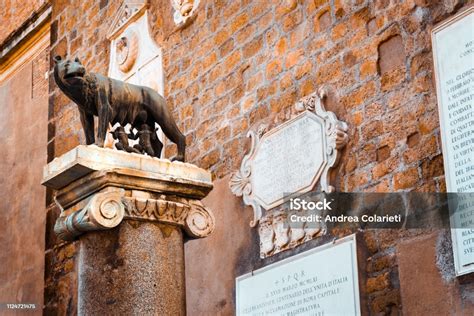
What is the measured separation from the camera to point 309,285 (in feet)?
20.3

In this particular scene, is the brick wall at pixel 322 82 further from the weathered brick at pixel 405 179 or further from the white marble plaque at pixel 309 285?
the white marble plaque at pixel 309 285

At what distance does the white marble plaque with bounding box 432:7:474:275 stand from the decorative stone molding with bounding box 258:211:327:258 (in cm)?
110

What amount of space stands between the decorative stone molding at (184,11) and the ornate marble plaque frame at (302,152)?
4.91ft

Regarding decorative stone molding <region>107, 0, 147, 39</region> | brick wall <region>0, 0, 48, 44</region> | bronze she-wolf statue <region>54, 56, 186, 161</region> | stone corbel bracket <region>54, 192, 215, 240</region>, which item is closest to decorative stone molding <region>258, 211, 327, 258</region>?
bronze she-wolf statue <region>54, 56, 186, 161</region>

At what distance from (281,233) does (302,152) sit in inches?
21.3

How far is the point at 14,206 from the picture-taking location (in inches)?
418

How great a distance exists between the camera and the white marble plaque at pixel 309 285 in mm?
5934

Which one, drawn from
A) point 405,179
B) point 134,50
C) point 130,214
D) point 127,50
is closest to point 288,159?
point 405,179

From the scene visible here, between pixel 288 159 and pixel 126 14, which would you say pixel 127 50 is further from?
pixel 288 159

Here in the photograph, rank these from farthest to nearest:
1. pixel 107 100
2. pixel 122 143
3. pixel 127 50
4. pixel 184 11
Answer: pixel 127 50, pixel 184 11, pixel 107 100, pixel 122 143

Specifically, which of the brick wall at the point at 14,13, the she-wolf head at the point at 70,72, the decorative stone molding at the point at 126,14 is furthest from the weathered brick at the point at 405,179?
the brick wall at the point at 14,13

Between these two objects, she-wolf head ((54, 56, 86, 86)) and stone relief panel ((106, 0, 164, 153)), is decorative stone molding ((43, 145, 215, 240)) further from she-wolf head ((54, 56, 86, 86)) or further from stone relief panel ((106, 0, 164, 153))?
stone relief panel ((106, 0, 164, 153))

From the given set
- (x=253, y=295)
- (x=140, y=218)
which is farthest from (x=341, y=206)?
(x=140, y=218)

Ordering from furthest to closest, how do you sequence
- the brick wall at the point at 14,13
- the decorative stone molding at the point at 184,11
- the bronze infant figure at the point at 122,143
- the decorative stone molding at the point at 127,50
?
1. the brick wall at the point at 14,13
2. the decorative stone molding at the point at 127,50
3. the decorative stone molding at the point at 184,11
4. the bronze infant figure at the point at 122,143
